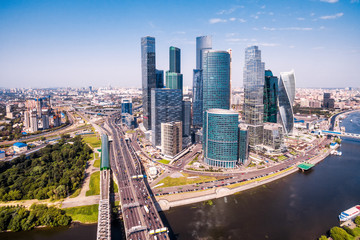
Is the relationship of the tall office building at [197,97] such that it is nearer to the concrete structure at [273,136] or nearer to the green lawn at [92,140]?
the concrete structure at [273,136]

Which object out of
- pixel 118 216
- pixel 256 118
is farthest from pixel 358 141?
pixel 118 216

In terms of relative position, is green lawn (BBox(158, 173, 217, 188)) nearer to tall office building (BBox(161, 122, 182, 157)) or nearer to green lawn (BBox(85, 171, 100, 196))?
tall office building (BBox(161, 122, 182, 157))

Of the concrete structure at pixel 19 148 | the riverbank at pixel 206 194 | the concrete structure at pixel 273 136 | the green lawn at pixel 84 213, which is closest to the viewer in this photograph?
the green lawn at pixel 84 213

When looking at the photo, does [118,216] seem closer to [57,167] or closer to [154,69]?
[57,167]

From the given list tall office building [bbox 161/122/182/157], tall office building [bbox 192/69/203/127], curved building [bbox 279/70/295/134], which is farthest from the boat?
tall office building [bbox 192/69/203/127]

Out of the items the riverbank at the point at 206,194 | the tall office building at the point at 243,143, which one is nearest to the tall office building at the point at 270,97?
the tall office building at the point at 243,143

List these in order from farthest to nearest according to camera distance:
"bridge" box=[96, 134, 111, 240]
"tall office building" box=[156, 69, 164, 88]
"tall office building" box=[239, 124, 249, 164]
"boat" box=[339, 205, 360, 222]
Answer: "tall office building" box=[156, 69, 164, 88] < "tall office building" box=[239, 124, 249, 164] < "boat" box=[339, 205, 360, 222] < "bridge" box=[96, 134, 111, 240]
